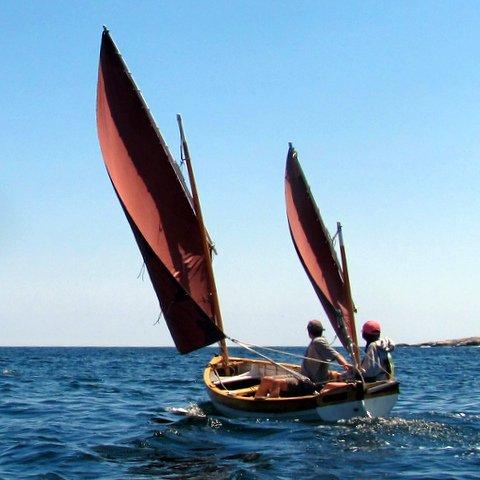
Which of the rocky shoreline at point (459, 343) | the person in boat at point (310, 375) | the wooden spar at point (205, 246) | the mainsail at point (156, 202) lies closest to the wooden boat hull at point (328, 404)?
the person in boat at point (310, 375)

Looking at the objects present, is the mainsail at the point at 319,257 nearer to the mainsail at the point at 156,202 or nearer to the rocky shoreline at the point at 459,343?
the mainsail at the point at 156,202

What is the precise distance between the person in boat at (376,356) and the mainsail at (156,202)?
12.1ft

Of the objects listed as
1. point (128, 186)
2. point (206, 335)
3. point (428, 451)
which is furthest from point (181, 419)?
point (428, 451)

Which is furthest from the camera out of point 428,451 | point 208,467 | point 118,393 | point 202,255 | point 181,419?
point 118,393

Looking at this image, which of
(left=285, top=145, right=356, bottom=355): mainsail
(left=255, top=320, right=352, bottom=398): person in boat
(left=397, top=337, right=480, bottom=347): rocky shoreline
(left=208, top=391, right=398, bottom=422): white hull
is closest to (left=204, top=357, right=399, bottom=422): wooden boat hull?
(left=208, top=391, right=398, bottom=422): white hull

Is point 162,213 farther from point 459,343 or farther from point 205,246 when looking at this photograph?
point 459,343

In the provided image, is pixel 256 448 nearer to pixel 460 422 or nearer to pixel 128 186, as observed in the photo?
pixel 460 422

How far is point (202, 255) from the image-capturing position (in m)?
19.2

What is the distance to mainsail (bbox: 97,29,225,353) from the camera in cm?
1812

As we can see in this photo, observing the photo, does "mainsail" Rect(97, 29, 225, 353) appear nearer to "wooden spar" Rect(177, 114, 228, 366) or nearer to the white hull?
"wooden spar" Rect(177, 114, 228, 366)

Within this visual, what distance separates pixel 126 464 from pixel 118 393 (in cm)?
1437

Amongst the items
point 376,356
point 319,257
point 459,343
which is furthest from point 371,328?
point 459,343

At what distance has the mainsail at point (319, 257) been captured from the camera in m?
20.4

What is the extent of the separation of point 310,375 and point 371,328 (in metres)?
1.74
